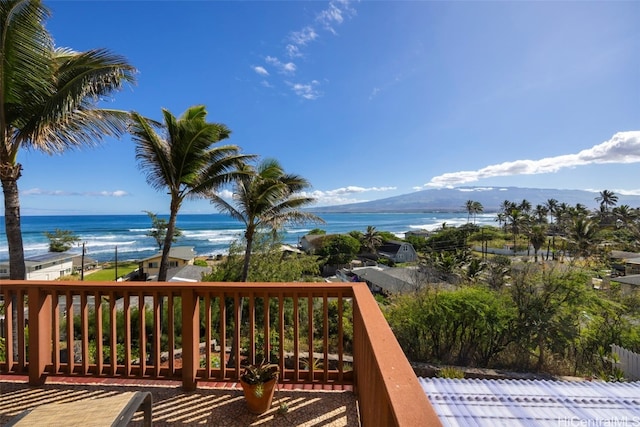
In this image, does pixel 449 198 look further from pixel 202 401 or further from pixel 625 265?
pixel 202 401

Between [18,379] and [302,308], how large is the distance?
9601mm

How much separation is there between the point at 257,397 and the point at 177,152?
6.04 metres

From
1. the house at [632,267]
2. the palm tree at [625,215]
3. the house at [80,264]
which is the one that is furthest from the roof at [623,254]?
the house at [80,264]

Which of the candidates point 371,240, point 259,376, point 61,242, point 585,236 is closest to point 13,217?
point 259,376

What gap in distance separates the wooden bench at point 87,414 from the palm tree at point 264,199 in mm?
7132

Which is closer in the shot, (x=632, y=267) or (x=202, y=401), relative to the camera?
(x=202, y=401)

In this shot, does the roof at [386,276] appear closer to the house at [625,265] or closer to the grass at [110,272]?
the house at [625,265]

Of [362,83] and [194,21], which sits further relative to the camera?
[362,83]

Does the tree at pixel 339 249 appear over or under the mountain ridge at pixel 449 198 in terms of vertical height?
under

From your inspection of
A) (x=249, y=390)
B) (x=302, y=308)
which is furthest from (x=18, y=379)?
(x=302, y=308)

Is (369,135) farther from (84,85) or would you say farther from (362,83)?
(84,85)

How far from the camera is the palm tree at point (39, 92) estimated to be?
3193 mm

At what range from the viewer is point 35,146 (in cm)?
428

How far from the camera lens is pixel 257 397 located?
2.16 metres
